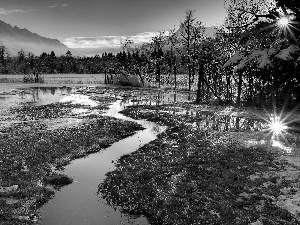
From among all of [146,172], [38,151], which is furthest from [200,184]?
[38,151]

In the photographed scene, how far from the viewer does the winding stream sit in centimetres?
945

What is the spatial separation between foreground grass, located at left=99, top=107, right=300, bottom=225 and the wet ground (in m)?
0.03

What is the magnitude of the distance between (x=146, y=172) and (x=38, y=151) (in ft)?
21.4

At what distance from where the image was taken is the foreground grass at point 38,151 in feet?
34.7

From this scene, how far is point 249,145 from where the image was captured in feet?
51.1

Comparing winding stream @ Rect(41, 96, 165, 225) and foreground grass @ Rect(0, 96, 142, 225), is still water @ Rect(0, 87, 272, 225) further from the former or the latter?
foreground grass @ Rect(0, 96, 142, 225)

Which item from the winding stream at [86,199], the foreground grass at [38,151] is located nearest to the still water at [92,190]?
the winding stream at [86,199]

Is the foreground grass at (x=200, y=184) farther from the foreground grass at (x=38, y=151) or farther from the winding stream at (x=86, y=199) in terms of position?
the foreground grass at (x=38, y=151)

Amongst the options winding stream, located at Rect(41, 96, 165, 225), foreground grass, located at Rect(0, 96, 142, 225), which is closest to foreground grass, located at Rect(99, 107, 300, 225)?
winding stream, located at Rect(41, 96, 165, 225)

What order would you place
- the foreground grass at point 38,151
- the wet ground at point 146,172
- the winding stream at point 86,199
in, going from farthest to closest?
the foreground grass at point 38,151 < the wet ground at point 146,172 < the winding stream at point 86,199

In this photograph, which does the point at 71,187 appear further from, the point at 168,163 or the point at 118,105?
the point at 118,105

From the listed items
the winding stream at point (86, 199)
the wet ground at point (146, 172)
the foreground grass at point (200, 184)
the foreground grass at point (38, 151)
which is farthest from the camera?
the foreground grass at point (38, 151)

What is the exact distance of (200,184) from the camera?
36.6 ft

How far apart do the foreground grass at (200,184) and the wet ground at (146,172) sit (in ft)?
0.11
